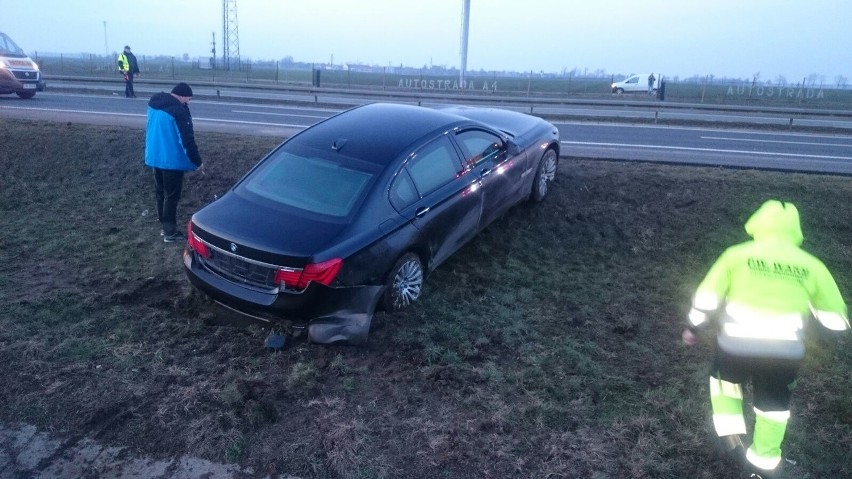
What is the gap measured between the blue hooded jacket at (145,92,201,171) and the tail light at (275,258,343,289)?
123 inches

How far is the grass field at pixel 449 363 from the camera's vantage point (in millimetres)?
Result: 3621

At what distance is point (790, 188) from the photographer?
325 inches

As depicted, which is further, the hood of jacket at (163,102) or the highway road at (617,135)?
the highway road at (617,135)

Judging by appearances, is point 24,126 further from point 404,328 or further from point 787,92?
point 787,92

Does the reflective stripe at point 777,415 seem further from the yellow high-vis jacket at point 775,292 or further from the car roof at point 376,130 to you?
the car roof at point 376,130

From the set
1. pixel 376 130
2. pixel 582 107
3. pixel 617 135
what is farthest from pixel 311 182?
pixel 582 107

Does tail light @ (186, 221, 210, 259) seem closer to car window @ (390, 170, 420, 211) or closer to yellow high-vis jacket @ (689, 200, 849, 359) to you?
car window @ (390, 170, 420, 211)

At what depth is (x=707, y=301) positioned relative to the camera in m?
3.35

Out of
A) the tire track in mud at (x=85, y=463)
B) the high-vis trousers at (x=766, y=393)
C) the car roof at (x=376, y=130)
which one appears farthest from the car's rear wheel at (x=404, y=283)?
the high-vis trousers at (x=766, y=393)

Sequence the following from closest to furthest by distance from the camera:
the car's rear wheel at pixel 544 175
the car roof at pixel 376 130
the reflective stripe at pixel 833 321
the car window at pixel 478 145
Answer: the reflective stripe at pixel 833 321 < the car roof at pixel 376 130 < the car window at pixel 478 145 < the car's rear wheel at pixel 544 175

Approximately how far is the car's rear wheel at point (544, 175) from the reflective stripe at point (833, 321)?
4.49 meters

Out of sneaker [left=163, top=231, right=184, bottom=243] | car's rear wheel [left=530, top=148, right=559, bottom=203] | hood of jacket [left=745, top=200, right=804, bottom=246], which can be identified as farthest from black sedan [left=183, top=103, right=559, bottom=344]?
hood of jacket [left=745, top=200, right=804, bottom=246]

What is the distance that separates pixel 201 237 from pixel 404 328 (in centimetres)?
174

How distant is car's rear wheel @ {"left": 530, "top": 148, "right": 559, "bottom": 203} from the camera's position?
7527mm
